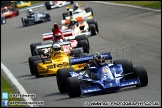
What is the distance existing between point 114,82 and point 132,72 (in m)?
1.09

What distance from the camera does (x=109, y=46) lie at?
2834 cm

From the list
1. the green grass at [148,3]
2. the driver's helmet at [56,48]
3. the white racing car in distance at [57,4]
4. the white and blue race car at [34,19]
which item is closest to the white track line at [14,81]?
the driver's helmet at [56,48]

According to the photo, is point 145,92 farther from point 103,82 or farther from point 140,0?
point 140,0

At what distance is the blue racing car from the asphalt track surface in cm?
18

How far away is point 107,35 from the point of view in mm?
32812

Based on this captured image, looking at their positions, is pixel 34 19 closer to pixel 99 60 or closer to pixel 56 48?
pixel 56 48

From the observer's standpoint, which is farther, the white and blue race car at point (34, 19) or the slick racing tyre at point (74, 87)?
the white and blue race car at point (34, 19)

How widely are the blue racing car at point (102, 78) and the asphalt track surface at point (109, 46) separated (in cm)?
18

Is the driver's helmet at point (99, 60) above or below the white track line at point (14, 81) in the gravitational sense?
above

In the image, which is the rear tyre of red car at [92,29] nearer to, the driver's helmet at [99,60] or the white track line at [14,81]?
the white track line at [14,81]

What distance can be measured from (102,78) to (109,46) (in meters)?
12.6

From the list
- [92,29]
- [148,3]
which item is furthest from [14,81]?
[148,3]

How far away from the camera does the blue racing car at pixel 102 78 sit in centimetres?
1533

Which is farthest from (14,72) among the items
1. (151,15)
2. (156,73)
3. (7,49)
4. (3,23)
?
(3,23)
